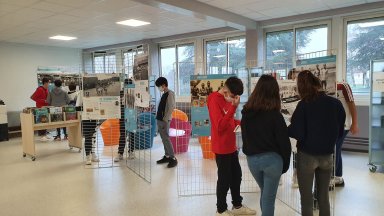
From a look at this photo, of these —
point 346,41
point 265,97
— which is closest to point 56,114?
point 265,97

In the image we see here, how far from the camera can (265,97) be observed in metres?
2.18

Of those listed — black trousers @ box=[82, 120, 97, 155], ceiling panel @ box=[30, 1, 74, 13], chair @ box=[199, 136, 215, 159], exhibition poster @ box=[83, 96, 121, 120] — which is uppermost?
ceiling panel @ box=[30, 1, 74, 13]

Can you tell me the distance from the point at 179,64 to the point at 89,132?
158 inches

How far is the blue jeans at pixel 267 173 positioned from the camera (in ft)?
7.09

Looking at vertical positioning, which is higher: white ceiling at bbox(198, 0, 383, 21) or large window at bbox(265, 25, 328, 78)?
white ceiling at bbox(198, 0, 383, 21)

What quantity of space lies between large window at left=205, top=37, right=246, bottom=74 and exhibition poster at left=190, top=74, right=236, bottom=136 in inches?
158

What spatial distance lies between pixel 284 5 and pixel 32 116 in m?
5.08

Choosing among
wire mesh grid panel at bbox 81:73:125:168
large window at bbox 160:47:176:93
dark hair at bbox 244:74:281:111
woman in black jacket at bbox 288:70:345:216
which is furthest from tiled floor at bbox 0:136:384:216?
large window at bbox 160:47:176:93

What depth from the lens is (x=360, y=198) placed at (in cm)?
352

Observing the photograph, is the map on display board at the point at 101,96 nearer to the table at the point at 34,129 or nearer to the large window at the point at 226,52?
the table at the point at 34,129

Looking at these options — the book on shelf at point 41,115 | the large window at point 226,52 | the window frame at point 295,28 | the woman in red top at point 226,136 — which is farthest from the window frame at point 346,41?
the book on shelf at point 41,115

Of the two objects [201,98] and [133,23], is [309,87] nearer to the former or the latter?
[201,98]

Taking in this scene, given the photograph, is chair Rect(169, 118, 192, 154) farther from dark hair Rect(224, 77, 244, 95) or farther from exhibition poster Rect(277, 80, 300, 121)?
dark hair Rect(224, 77, 244, 95)

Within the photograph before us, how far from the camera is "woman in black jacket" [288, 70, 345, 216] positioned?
7.40 ft
